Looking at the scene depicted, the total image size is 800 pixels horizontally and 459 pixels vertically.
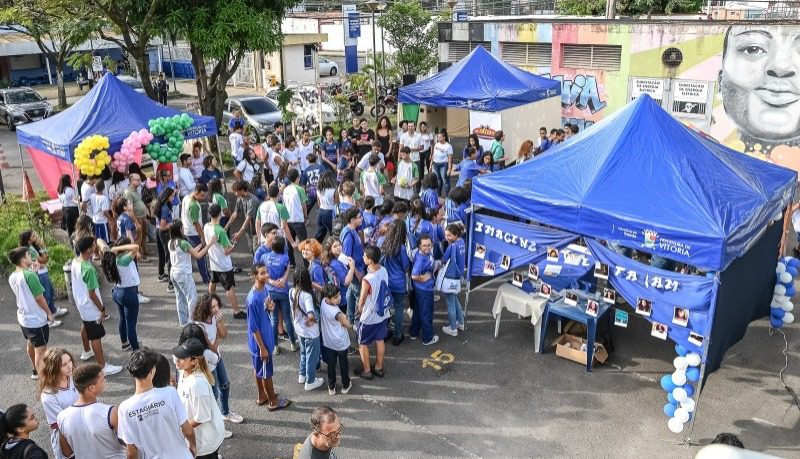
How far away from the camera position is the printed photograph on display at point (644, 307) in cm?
698

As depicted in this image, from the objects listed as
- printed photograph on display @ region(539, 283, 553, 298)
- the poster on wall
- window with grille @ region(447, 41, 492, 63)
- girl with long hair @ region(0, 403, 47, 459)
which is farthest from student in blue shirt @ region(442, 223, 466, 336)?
window with grille @ region(447, 41, 492, 63)

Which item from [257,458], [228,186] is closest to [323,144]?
[228,186]

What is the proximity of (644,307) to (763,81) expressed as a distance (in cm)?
1009

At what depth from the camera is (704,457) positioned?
305cm

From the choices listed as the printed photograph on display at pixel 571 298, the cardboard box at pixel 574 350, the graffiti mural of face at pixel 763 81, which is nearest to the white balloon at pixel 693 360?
the cardboard box at pixel 574 350

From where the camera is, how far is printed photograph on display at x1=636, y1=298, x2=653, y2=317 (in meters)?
6.98

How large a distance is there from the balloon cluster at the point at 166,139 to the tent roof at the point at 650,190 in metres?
6.11

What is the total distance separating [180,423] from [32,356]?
3.89 m

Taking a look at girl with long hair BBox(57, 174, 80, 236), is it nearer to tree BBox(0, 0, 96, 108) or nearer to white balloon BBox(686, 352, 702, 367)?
tree BBox(0, 0, 96, 108)

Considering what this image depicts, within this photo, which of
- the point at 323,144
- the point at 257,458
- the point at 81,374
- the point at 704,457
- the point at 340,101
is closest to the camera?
the point at 704,457

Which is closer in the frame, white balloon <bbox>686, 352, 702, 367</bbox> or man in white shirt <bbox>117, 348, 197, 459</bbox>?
man in white shirt <bbox>117, 348, 197, 459</bbox>

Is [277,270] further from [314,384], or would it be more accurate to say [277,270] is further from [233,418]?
[233,418]

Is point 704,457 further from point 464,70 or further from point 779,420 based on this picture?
point 464,70

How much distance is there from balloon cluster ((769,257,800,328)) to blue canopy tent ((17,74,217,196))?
32.9 ft
